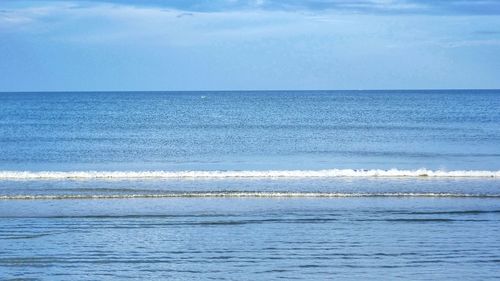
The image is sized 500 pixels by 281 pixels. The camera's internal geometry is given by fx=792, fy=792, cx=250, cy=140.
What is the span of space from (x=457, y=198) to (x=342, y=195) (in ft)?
12.3

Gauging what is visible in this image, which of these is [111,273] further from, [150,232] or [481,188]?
[481,188]

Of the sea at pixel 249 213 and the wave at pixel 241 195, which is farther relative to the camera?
the wave at pixel 241 195

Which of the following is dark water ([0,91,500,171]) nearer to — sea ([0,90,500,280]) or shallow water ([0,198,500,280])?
sea ([0,90,500,280])

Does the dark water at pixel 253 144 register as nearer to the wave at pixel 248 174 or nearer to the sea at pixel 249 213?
the sea at pixel 249 213

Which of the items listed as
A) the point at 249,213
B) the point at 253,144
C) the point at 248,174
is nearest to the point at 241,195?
the point at 249,213

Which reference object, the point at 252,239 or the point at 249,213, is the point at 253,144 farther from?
Answer: the point at 252,239

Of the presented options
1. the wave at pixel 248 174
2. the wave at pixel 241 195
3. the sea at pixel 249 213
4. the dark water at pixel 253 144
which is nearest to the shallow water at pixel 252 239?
the sea at pixel 249 213

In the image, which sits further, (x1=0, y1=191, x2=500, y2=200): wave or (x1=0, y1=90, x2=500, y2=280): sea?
(x1=0, y1=191, x2=500, y2=200): wave

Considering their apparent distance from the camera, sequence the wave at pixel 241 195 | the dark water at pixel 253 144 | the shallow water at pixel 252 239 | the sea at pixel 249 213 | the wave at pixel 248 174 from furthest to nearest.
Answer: the dark water at pixel 253 144, the wave at pixel 248 174, the wave at pixel 241 195, the sea at pixel 249 213, the shallow water at pixel 252 239

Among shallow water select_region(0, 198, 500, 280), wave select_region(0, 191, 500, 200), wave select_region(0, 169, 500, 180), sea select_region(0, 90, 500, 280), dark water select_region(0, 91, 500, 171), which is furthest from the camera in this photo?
dark water select_region(0, 91, 500, 171)

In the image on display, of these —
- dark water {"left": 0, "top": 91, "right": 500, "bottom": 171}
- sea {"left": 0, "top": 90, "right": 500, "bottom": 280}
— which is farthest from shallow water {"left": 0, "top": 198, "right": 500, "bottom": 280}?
dark water {"left": 0, "top": 91, "right": 500, "bottom": 171}

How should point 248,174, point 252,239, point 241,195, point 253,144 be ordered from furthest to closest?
point 253,144 → point 248,174 → point 241,195 → point 252,239

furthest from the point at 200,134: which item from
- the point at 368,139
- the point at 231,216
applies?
the point at 231,216

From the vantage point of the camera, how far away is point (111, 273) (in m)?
16.5
